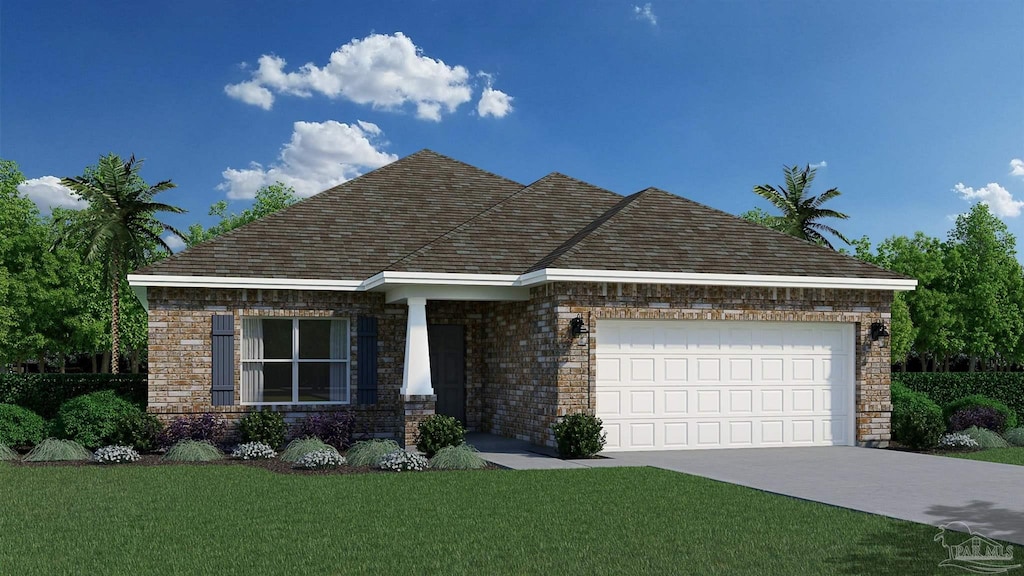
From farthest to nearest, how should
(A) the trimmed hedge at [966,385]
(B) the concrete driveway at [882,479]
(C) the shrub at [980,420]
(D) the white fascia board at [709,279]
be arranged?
(A) the trimmed hedge at [966,385], (C) the shrub at [980,420], (D) the white fascia board at [709,279], (B) the concrete driveway at [882,479]

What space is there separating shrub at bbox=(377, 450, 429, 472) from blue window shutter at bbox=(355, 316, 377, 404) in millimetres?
3912

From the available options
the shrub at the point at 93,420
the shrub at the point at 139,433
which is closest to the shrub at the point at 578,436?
the shrub at the point at 139,433

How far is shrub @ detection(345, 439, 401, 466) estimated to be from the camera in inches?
543

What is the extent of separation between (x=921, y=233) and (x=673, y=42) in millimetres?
38534

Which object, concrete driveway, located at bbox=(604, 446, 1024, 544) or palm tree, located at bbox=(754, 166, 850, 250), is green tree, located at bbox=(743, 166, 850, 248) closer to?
palm tree, located at bbox=(754, 166, 850, 250)

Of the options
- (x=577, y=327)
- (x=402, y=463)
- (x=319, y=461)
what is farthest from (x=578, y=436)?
(x=319, y=461)

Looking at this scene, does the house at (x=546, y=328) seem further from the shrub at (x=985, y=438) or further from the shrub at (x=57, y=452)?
the shrub at (x=985, y=438)

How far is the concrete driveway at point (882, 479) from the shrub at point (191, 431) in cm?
691

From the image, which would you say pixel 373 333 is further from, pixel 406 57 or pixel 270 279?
pixel 406 57

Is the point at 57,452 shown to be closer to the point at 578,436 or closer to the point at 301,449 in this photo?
the point at 301,449

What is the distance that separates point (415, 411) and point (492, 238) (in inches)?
144

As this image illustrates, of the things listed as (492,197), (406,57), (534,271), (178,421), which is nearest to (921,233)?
(406,57)

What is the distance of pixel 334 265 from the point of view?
57.1ft

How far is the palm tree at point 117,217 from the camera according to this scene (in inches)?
1403
